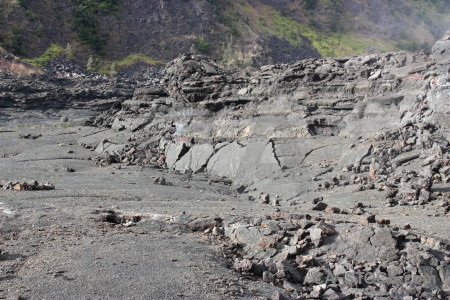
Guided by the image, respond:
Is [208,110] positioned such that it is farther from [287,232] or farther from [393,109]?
[287,232]

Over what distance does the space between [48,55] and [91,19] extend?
10819mm

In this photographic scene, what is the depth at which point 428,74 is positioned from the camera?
52.0 feet

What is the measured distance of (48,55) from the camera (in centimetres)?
4991

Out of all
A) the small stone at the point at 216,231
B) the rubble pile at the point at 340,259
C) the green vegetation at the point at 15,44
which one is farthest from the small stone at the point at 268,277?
the green vegetation at the point at 15,44

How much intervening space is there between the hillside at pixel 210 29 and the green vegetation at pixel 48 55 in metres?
0.48

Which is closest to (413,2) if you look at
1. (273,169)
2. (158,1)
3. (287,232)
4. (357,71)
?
(158,1)

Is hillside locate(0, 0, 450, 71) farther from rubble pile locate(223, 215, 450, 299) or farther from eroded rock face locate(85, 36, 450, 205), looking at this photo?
rubble pile locate(223, 215, 450, 299)

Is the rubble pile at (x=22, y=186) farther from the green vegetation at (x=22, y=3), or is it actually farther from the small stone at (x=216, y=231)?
the green vegetation at (x=22, y=3)

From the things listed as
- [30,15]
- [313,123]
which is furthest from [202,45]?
[313,123]

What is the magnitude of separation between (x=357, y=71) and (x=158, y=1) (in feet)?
166

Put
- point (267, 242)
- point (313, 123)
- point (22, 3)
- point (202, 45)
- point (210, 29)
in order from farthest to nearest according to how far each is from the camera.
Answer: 1. point (210, 29)
2. point (202, 45)
3. point (22, 3)
4. point (313, 123)
5. point (267, 242)

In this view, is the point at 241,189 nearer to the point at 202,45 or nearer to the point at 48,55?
the point at 48,55

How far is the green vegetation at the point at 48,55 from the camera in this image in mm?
47159

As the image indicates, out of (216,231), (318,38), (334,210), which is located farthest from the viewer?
(318,38)
